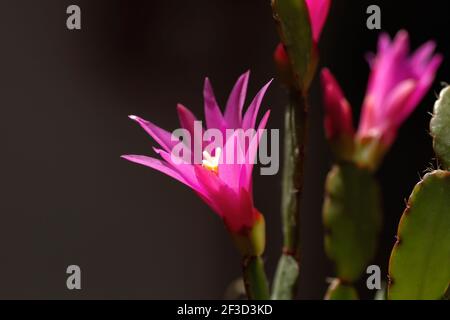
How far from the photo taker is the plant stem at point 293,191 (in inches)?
33.6

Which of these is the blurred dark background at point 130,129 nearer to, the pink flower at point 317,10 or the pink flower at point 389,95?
the pink flower at point 389,95

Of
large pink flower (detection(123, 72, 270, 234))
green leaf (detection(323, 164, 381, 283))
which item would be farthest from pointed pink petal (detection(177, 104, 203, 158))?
green leaf (detection(323, 164, 381, 283))

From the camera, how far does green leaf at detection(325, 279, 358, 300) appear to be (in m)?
0.86

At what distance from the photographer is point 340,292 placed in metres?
0.87

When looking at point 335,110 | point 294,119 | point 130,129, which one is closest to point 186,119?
point 294,119

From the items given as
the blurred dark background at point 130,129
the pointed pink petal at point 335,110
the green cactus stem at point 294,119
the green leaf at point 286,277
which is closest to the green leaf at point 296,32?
the green cactus stem at point 294,119

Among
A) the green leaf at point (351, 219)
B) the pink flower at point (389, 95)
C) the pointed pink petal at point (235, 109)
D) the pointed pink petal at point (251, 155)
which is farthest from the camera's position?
the pink flower at point (389, 95)

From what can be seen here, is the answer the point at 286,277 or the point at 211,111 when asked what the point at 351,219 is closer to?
the point at 286,277

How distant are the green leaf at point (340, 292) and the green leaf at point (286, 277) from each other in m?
0.05

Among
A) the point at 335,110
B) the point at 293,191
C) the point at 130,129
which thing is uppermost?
the point at 130,129

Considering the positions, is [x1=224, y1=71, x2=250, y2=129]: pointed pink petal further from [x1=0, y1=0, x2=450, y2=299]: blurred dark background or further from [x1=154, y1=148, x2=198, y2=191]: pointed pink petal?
[x1=0, y1=0, x2=450, y2=299]: blurred dark background

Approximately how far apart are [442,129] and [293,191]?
18 cm

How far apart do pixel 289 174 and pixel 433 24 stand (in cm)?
142

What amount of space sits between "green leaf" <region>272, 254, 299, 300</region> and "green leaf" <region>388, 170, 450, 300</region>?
0.39 feet
